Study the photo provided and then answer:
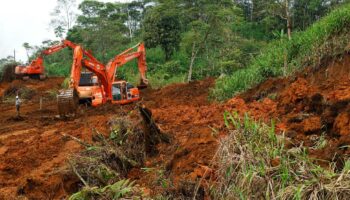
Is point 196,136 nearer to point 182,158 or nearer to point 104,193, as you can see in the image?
point 182,158

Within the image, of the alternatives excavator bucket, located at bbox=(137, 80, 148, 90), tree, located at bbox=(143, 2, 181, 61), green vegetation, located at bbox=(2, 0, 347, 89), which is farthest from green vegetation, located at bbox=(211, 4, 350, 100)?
tree, located at bbox=(143, 2, 181, 61)

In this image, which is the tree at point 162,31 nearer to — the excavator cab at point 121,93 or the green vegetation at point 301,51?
the excavator cab at point 121,93

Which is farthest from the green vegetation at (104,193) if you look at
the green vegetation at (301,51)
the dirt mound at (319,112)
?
the green vegetation at (301,51)

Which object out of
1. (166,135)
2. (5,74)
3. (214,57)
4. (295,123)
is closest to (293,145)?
(295,123)

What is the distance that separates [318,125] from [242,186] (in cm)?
189

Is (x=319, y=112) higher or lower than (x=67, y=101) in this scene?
higher

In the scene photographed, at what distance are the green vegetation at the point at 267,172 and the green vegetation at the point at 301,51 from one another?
520 cm

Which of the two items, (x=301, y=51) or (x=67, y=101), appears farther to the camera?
(x=67, y=101)

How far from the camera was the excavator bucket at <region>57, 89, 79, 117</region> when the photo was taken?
12.8 metres

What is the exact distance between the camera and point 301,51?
11375 mm

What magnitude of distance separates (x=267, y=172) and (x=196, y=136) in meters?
2.18

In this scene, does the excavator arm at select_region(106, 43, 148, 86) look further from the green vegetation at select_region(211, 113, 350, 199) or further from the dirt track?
the green vegetation at select_region(211, 113, 350, 199)

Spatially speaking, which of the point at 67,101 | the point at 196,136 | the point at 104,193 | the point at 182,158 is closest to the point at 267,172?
the point at 104,193

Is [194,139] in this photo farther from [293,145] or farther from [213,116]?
[213,116]
